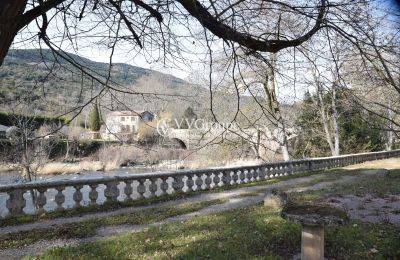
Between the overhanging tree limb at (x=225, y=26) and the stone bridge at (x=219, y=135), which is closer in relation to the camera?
the overhanging tree limb at (x=225, y=26)

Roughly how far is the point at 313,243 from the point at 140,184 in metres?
6.94

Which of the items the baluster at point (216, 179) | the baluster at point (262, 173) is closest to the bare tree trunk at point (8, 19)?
the baluster at point (216, 179)

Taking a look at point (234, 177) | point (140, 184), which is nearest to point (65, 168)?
point (234, 177)

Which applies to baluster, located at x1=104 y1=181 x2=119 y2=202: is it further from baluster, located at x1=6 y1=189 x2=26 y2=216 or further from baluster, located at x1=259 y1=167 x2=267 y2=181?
baluster, located at x1=259 y1=167 x2=267 y2=181

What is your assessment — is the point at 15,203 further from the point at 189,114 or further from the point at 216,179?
the point at 189,114

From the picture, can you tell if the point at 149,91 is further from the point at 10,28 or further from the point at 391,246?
the point at 391,246

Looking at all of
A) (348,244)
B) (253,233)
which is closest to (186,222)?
(253,233)

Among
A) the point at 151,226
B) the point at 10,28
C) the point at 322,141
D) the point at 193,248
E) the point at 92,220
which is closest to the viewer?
the point at 10,28

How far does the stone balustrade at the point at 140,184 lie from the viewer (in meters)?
9.24

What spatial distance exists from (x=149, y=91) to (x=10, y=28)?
2079 millimetres

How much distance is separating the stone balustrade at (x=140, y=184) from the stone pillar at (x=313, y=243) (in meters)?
6.26

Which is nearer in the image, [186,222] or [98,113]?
[98,113]

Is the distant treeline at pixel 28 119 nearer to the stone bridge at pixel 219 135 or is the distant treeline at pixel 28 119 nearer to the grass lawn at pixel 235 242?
the stone bridge at pixel 219 135

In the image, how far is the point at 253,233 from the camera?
724 cm
